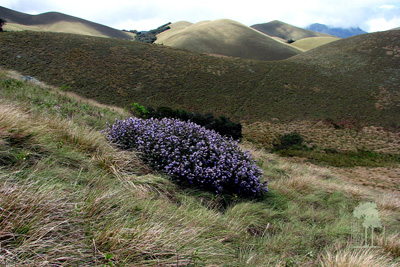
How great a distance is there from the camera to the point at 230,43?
83750 millimetres

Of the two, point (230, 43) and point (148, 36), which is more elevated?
point (148, 36)

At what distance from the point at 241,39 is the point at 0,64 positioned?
7466cm

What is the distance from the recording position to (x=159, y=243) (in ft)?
6.40

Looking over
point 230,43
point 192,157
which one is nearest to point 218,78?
point 192,157

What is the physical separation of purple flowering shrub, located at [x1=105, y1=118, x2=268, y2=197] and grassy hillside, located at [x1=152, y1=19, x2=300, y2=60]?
239ft

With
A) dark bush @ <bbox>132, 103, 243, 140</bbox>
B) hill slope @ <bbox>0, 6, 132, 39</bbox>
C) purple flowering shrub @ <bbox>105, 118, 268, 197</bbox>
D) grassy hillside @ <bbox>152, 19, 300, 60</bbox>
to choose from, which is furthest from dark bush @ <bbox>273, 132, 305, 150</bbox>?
hill slope @ <bbox>0, 6, 132, 39</bbox>

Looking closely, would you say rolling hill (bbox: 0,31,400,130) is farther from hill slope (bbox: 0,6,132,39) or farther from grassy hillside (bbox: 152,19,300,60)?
hill slope (bbox: 0,6,132,39)

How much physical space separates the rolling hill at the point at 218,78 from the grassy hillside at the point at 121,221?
24.8 meters

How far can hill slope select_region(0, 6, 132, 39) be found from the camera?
404 feet

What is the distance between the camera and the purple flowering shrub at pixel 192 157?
4.26 m

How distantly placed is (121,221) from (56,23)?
15640 centimetres

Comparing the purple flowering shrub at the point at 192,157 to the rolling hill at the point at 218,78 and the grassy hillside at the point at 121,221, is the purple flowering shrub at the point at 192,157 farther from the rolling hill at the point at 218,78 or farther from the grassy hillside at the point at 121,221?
the rolling hill at the point at 218,78

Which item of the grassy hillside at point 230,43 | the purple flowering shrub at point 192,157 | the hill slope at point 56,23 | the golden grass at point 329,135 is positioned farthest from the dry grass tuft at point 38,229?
the hill slope at point 56,23

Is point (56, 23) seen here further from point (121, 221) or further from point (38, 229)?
point (38, 229)
